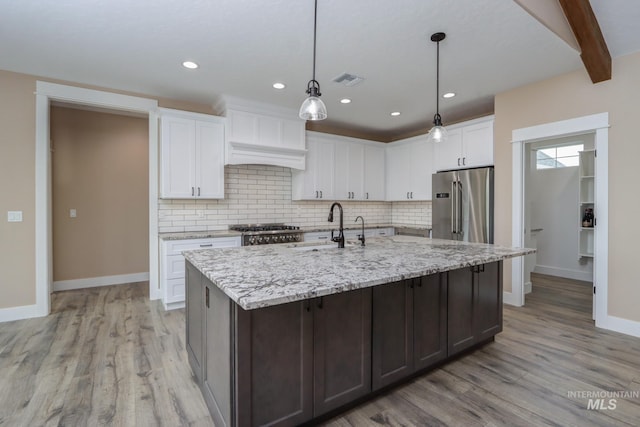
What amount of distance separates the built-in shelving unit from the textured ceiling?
2.28 meters

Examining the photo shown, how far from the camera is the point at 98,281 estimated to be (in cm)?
480

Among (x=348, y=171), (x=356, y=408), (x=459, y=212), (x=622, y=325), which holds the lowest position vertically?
(x=356, y=408)

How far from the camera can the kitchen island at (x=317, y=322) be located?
1441mm

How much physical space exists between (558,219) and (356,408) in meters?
5.38

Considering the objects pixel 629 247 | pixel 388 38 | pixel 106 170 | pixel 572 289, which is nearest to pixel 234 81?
pixel 388 38

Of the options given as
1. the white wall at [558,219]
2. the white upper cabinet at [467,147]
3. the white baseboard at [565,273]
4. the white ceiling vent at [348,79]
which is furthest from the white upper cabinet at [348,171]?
the white baseboard at [565,273]

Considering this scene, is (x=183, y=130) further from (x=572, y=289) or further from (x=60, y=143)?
(x=572, y=289)

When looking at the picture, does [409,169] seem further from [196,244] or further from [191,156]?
[196,244]

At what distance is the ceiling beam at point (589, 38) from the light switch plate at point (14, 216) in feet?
18.0

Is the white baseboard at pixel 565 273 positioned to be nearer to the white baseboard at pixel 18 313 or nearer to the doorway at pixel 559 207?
the doorway at pixel 559 207

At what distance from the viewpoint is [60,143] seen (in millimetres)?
4523

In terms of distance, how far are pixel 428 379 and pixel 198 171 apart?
3462 millimetres

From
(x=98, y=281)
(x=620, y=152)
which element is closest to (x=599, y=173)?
(x=620, y=152)

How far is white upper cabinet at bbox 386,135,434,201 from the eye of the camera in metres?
5.04
